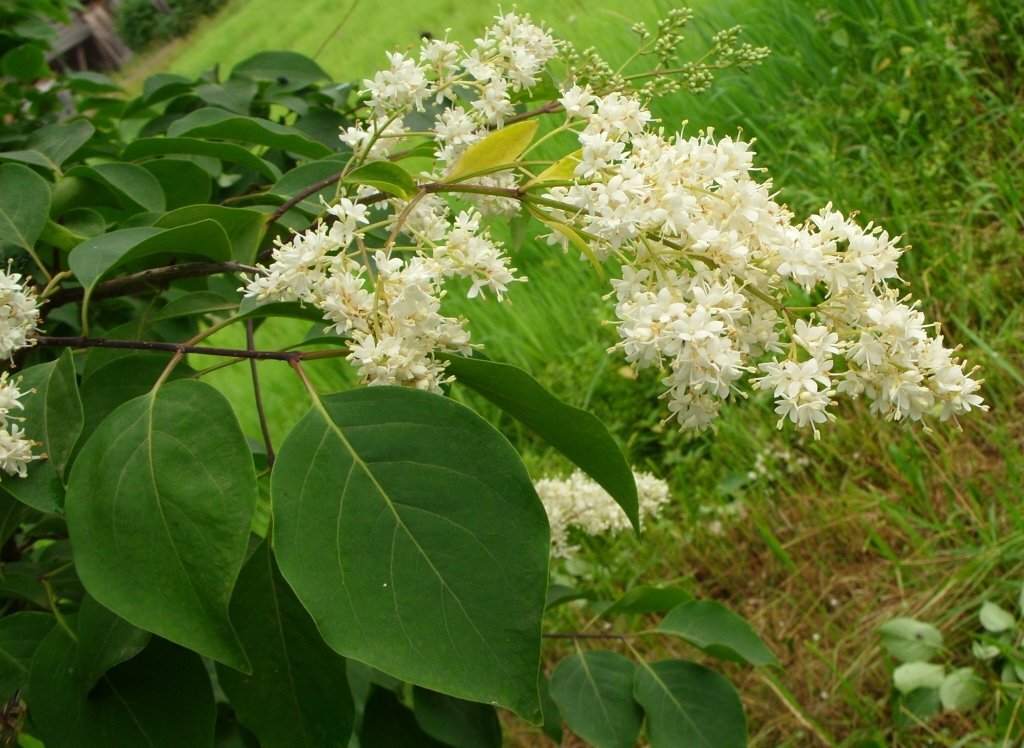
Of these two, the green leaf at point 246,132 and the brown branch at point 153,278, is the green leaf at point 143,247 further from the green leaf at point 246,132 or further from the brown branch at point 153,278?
the green leaf at point 246,132

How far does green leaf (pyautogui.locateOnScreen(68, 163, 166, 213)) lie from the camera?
88 cm

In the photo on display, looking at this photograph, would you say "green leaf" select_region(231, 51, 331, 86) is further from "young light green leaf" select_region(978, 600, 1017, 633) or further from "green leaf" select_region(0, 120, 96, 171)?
"young light green leaf" select_region(978, 600, 1017, 633)

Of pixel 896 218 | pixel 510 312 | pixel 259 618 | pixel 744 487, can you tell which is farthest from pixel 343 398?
pixel 510 312

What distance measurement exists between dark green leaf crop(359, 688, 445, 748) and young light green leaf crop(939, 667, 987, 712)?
951 millimetres

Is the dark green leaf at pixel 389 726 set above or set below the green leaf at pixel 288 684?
below

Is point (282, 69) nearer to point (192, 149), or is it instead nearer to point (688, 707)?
point (192, 149)

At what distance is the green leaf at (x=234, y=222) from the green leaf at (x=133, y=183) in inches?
4.0

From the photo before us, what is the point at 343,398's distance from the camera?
628 millimetres

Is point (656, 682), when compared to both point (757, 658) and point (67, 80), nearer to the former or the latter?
point (757, 658)

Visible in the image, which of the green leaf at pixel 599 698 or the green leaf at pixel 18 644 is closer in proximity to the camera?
the green leaf at pixel 18 644

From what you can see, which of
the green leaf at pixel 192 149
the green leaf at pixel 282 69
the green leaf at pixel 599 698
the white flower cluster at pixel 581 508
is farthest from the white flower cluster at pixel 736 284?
the white flower cluster at pixel 581 508

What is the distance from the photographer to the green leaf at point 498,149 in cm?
66

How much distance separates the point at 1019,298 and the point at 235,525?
192 cm

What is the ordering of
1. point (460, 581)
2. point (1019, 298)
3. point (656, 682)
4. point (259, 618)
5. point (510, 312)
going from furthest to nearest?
point (510, 312), point (1019, 298), point (656, 682), point (259, 618), point (460, 581)
